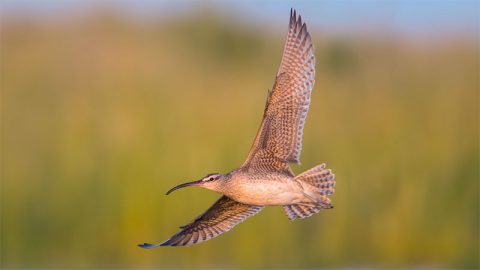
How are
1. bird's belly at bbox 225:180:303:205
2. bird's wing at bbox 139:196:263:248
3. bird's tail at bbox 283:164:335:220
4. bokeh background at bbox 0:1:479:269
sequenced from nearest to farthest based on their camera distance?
bird's belly at bbox 225:180:303:205 < bird's tail at bbox 283:164:335:220 < bird's wing at bbox 139:196:263:248 < bokeh background at bbox 0:1:479:269

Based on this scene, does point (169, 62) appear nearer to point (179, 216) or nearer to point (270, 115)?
point (179, 216)

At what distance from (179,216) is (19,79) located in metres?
2.66

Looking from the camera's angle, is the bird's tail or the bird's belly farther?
the bird's tail

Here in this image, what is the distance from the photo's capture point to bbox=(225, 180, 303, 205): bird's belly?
968 centimetres

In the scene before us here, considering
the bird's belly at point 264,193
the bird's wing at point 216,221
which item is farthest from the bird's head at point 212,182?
the bird's wing at point 216,221

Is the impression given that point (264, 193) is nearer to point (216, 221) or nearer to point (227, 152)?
point (216, 221)

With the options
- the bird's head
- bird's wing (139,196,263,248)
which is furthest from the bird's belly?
bird's wing (139,196,263,248)

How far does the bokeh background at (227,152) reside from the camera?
13516 mm

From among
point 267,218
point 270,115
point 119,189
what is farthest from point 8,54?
point 270,115

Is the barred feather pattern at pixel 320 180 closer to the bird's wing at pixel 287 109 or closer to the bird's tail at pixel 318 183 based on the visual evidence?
the bird's tail at pixel 318 183

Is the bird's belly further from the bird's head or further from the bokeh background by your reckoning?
the bokeh background

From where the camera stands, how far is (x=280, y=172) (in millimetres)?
9961

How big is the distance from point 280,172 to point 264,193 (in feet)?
1.07

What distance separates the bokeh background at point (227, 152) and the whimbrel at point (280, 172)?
3152 millimetres
